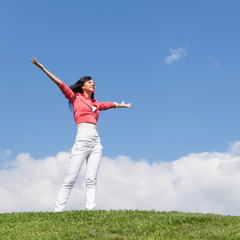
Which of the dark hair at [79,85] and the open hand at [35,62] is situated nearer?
the open hand at [35,62]

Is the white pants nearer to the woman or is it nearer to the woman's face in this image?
the woman

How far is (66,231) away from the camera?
444 inches

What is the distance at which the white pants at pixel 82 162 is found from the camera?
42.8 feet

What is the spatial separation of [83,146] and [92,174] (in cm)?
97

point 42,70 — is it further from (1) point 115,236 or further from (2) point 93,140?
Result: (1) point 115,236

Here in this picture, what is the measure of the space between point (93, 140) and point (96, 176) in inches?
47.0

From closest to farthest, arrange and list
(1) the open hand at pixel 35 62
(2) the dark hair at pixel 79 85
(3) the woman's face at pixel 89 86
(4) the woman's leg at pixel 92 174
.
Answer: (1) the open hand at pixel 35 62
(4) the woman's leg at pixel 92 174
(3) the woman's face at pixel 89 86
(2) the dark hair at pixel 79 85

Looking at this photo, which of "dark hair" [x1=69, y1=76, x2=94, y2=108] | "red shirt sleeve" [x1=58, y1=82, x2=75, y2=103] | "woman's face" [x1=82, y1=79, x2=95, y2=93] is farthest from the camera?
"dark hair" [x1=69, y1=76, x2=94, y2=108]

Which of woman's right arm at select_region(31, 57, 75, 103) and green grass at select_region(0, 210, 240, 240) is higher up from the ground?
woman's right arm at select_region(31, 57, 75, 103)

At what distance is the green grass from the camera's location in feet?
35.8

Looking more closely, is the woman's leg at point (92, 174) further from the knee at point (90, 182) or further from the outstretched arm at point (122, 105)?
the outstretched arm at point (122, 105)

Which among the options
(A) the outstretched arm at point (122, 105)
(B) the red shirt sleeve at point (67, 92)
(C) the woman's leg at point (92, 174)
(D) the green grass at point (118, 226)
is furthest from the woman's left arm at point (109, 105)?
(D) the green grass at point (118, 226)

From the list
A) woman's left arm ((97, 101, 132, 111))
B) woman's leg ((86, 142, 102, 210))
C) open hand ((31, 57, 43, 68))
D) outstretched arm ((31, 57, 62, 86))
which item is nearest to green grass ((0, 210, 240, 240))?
woman's leg ((86, 142, 102, 210))

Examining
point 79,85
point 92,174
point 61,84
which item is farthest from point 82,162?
point 79,85
